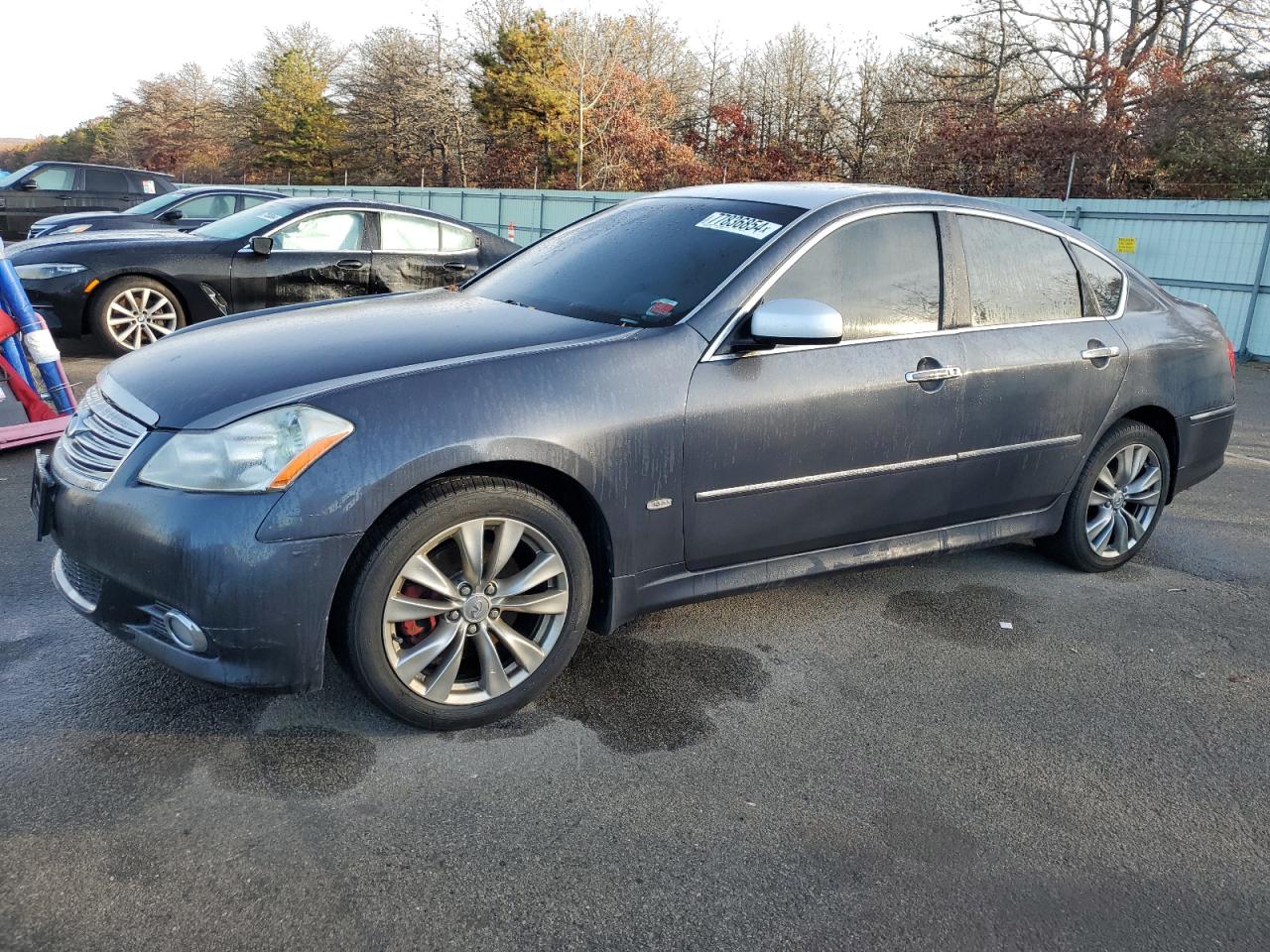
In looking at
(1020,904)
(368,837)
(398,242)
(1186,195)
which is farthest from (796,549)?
(1186,195)

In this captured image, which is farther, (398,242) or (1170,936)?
(398,242)

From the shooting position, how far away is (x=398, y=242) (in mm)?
9453

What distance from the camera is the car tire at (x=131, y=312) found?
8.38m

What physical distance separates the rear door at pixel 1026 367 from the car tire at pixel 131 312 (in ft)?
21.7

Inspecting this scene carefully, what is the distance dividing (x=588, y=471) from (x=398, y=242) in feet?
22.9

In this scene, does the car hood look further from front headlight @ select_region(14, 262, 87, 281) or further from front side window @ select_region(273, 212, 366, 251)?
front side window @ select_region(273, 212, 366, 251)

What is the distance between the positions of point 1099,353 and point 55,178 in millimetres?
20609

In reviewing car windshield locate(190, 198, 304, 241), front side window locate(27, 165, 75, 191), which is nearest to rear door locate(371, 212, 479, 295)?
car windshield locate(190, 198, 304, 241)

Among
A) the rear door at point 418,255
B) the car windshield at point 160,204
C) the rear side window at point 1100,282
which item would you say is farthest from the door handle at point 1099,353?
the car windshield at point 160,204

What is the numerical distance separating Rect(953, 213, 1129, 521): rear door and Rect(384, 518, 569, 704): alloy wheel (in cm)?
179

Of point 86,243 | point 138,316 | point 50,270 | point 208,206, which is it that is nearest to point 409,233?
point 138,316

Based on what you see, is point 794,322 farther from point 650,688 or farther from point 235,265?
point 235,265

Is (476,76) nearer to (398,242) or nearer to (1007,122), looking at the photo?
(1007,122)

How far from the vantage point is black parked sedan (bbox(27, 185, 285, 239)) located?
41.8ft
